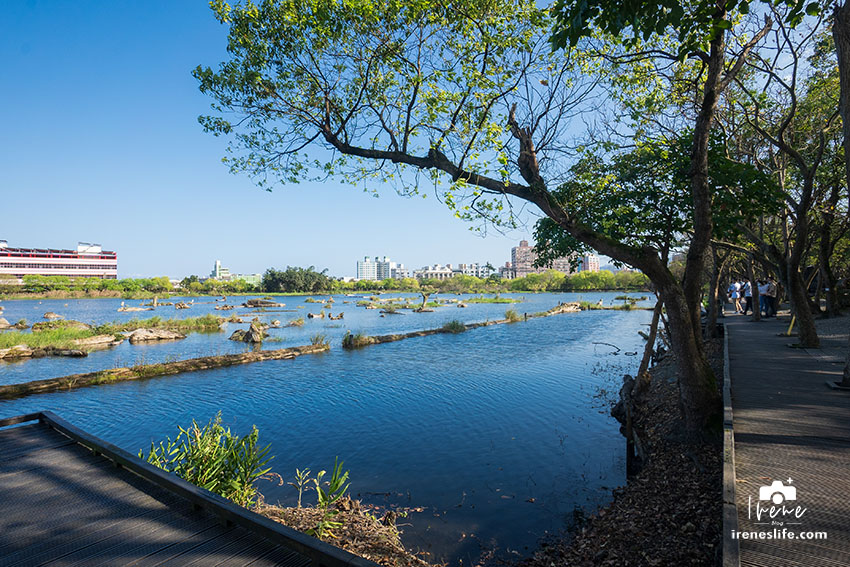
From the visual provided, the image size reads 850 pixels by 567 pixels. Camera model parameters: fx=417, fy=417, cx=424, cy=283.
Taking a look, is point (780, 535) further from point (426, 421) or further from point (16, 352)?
point (16, 352)

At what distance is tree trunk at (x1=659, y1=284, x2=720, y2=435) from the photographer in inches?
273

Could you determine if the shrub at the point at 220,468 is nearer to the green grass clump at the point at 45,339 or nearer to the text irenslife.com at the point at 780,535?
the text irenslife.com at the point at 780,535

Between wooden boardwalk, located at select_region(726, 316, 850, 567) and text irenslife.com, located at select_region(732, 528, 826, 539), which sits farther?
text irenslife.com, located at select_region(732, 528, 826, 539)

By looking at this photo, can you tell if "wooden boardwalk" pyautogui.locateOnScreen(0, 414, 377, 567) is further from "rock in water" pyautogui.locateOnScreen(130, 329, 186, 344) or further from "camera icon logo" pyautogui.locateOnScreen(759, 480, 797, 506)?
"rock in water" pyautogui.locateOnScreen(130, 329, 186, 344)

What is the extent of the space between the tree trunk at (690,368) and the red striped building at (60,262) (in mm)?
147558

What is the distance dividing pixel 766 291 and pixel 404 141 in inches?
→ 905

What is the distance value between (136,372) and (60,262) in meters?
143

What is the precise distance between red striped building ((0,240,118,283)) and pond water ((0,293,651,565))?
437ft

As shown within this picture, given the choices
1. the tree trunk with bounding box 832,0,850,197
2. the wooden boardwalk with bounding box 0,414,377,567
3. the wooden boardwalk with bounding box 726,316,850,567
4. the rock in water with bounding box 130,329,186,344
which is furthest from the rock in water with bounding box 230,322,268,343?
the tree trunk with bounding box 832,0,850,197

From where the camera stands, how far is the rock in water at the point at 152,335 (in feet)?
87.0

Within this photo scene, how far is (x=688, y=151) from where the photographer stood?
8.55 metres

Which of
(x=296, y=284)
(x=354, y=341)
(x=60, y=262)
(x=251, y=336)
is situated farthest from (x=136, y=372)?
(x=60, y=262)

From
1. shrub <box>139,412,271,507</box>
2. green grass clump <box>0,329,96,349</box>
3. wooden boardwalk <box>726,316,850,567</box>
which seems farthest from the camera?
green grass clump <box>0,329,96,349</box>

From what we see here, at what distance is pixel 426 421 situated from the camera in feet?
37.1
